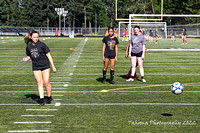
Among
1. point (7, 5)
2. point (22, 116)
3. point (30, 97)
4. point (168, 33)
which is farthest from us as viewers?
point (7, 5)

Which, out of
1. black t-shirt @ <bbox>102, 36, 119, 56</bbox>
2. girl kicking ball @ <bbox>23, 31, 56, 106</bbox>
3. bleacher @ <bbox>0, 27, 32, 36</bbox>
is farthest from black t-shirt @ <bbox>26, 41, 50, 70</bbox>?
bleacher @ <bbox>0, 27, 32, 36</bbox>

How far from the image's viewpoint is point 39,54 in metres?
8.45

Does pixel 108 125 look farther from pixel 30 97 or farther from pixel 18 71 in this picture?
pixel 18 71

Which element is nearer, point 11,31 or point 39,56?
point 39,56

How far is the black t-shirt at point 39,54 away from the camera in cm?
842

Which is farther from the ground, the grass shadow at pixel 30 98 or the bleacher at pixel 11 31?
the bleacher at pixel 11 31

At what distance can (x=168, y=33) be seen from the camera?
55625mm

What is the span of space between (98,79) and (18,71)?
3.95m

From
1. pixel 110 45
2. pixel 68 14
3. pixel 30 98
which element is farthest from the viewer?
pixel 68 14

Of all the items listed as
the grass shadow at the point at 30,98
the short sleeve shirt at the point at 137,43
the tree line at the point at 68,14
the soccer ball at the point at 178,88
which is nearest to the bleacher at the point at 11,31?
the tree line at the point at 68,14

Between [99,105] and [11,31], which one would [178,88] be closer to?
[99,105]

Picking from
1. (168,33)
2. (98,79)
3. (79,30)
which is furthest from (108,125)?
(79,30)

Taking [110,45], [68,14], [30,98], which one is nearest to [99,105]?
[30,98]

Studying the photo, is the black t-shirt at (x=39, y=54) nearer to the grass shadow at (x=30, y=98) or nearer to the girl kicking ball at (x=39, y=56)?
the girl kicking ball at (x=39, y=56)
